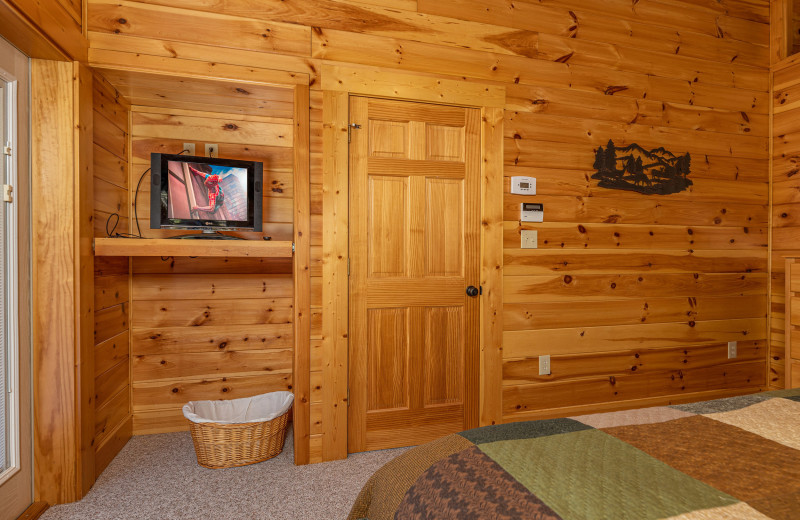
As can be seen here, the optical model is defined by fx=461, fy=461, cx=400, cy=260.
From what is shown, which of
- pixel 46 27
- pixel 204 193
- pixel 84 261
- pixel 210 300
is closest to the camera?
pixel 46 27

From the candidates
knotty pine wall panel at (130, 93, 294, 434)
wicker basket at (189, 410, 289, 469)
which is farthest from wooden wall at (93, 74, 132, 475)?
wicker basket at (189, 410, 289, 469)

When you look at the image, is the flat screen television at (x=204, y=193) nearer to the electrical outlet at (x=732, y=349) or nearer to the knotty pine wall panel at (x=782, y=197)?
the electrical outlet at (x=732, y=349)

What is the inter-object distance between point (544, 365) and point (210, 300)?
2120mm

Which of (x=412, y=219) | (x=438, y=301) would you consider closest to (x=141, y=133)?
(x=412, y=219)

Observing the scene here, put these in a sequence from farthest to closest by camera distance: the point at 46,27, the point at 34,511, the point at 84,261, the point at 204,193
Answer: the point at 204,193
the point at 84,261
the point at 34,511
the point at 46,27

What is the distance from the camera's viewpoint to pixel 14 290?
1.88 meters

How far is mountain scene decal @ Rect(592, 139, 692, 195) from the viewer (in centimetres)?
297

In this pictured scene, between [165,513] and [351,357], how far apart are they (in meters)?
1.07

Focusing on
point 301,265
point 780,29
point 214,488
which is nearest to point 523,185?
point 301,265

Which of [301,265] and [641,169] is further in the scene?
[641,169]

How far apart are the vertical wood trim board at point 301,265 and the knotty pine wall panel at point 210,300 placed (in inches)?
16.0

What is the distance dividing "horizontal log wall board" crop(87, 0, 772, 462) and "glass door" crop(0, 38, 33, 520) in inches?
17.6

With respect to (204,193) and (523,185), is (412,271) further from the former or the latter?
(204,193)

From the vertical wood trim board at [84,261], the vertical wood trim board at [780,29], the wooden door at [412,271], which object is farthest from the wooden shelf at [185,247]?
the vertical wood trim board at [780,29]
